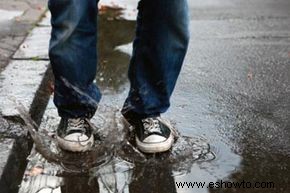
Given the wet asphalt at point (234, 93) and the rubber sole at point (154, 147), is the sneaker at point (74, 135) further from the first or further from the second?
the wet asphalt at point (234, 93)

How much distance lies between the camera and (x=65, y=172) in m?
2.48

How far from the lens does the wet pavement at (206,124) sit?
245 centimetres

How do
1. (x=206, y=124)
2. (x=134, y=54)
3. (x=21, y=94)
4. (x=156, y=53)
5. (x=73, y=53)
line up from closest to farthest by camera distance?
(x=73, y=53) → (x=156, y=53) → (x=134, y=54) → (x=206, y=124) → (x=21, y=94)

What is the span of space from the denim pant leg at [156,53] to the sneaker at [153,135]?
0.05 metres

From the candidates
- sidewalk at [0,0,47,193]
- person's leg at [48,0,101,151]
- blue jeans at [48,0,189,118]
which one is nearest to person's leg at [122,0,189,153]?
blue jeans at [48,0,189,118]

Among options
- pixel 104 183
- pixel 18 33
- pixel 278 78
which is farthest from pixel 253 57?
pixel 104 183

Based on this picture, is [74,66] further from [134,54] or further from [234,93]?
[234,93]

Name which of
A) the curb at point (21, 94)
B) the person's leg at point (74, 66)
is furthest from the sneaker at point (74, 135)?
the curb at point (21, 94)

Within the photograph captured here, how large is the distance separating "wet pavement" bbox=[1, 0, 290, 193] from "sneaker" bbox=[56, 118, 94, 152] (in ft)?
0.17

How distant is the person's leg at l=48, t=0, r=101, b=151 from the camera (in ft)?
7.91

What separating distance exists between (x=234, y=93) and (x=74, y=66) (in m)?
1.33

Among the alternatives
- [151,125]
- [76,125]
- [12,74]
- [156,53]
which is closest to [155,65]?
[156,53]

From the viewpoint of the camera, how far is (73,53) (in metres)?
2.47

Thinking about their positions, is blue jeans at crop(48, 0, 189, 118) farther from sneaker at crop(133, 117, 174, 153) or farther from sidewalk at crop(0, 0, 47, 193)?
sidewalk at crop(0, 0, 47, 193)
